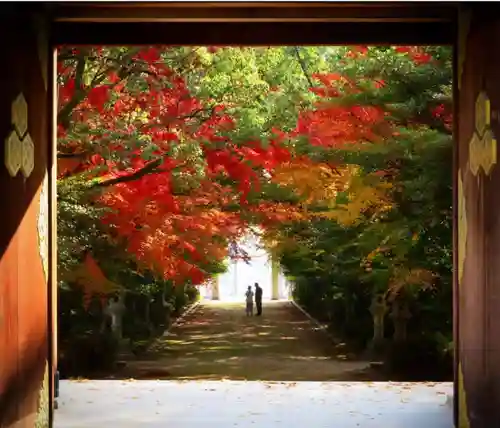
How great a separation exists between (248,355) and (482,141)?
1329 cm

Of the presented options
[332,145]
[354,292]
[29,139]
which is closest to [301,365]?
[354,292]

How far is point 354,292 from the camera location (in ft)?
59.5

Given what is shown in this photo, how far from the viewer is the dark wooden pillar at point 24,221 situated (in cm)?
520

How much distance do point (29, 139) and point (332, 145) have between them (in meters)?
6.32

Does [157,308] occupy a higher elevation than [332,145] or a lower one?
lower

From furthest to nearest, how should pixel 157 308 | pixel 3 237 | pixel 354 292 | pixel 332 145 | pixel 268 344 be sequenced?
pixel 157 308, pixel 268 344, pixel 354 292, pixel 332 145, pixel 3 237

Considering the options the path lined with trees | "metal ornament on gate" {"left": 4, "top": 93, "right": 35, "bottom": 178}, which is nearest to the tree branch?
the path lined with trees

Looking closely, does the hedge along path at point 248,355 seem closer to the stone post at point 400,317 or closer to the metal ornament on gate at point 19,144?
the stone post at point 400,317

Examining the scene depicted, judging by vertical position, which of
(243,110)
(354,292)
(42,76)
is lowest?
(354,292)

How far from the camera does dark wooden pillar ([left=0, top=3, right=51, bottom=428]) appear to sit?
5203 mm

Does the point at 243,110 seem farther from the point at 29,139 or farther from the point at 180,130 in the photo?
the point at 29,139

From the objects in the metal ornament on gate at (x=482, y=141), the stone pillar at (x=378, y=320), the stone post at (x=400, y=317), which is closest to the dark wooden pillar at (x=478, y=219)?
the metal ornament on gate at (x=482, y=141)

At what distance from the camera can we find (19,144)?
18.0ft

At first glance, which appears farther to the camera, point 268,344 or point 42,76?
point 268,344
